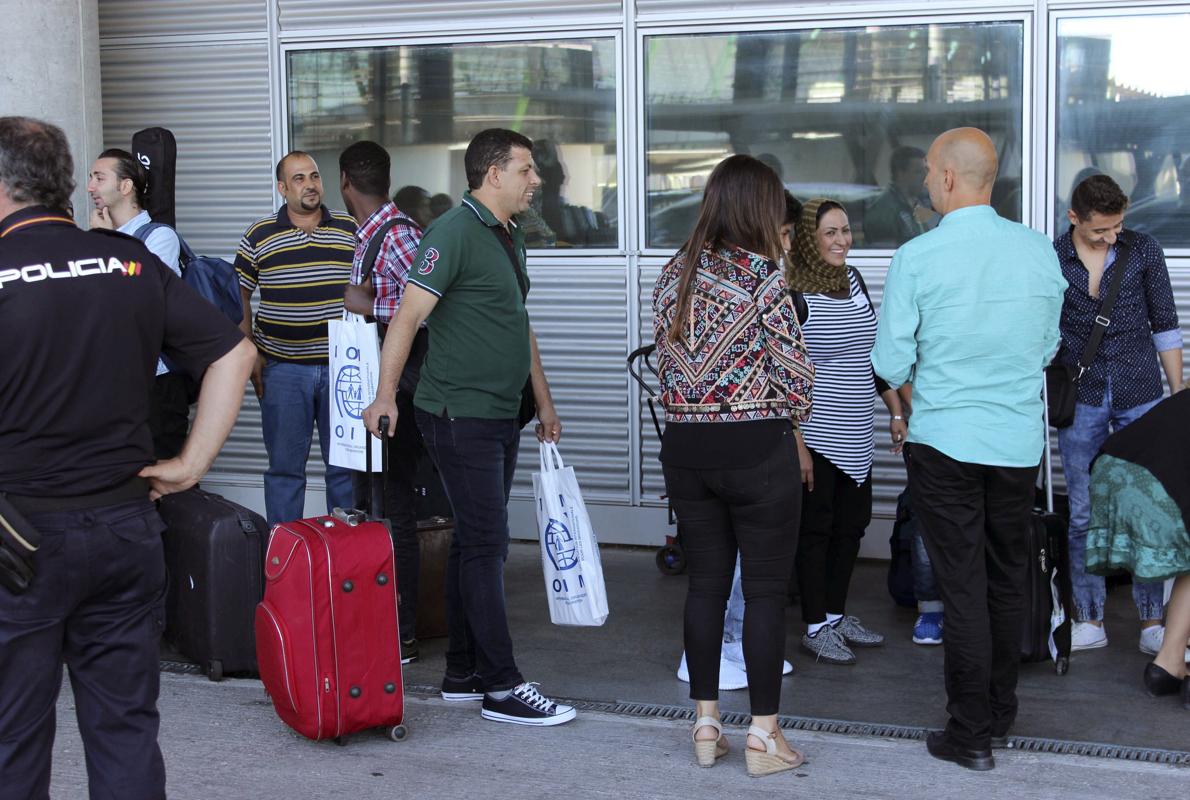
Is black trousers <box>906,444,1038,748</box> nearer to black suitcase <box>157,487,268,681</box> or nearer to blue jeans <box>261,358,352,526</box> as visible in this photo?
black suitcase <box>157,487,268,681</box>

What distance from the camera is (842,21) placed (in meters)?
6.73

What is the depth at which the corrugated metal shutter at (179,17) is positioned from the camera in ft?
24.8

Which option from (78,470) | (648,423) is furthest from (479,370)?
(648,423)

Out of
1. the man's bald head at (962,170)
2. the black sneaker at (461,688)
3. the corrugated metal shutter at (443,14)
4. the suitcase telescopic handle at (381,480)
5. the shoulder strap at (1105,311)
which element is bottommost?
the black sneaker at (461,688)

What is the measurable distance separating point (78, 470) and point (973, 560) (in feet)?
8.21

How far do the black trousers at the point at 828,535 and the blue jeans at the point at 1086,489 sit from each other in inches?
31.9

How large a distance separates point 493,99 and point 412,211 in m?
0.72

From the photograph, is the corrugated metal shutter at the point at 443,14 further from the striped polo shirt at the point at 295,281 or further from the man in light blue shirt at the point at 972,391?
the man in light blue shirt at the point at 972,391

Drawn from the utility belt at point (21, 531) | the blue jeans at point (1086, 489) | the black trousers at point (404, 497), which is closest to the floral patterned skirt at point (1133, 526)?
the blue jeans at point (1086, 489)

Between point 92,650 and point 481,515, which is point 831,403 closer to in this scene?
point 481,515

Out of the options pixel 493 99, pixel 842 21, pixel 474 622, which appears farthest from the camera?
pixel 493 99

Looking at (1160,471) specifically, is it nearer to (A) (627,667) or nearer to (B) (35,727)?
(A) (627,667)

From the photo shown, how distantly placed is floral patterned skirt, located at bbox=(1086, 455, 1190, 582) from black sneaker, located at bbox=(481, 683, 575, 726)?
6.32ft

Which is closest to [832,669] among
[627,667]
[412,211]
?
[627,667]
